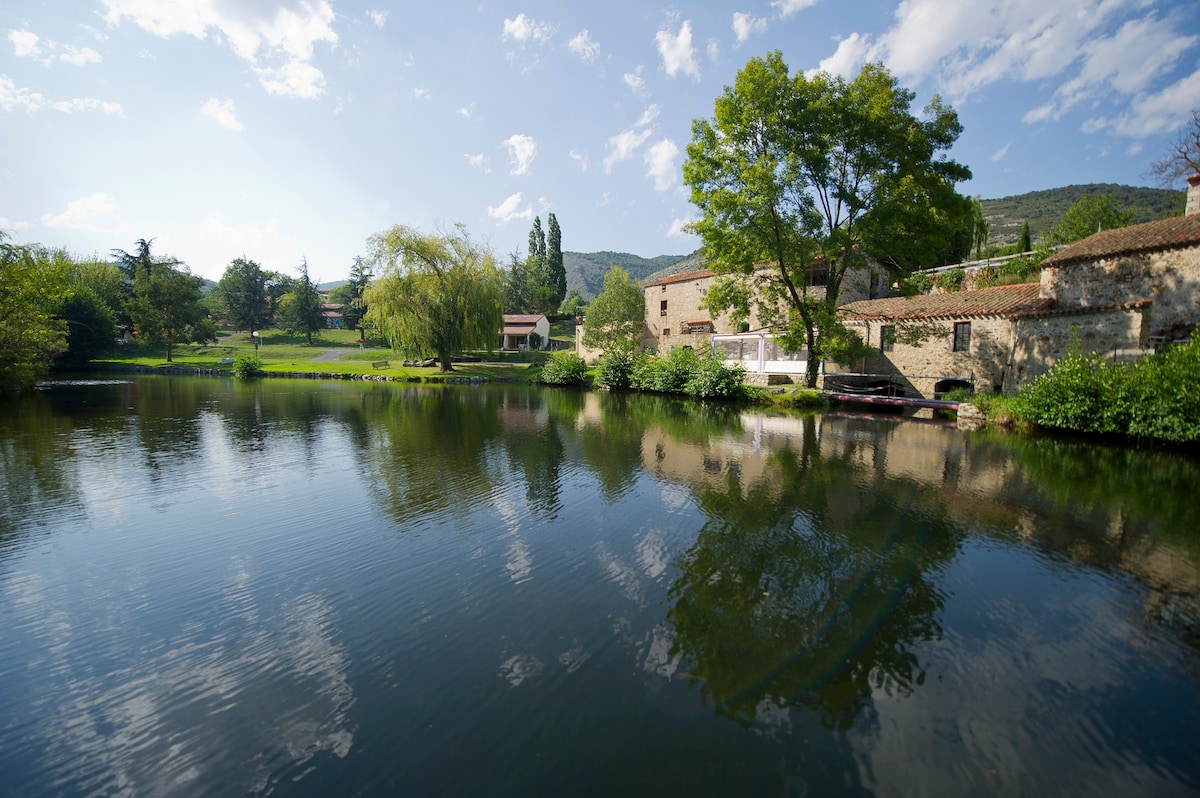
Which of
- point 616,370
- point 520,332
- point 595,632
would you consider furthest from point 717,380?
point 520,332

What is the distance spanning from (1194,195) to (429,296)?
40762mm

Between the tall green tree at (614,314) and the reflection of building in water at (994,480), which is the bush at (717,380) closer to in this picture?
the reflection of building in water at (994,480)

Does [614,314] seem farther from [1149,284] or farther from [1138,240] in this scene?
[1149,284]

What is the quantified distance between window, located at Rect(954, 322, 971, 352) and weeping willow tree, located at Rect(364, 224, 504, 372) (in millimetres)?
30360

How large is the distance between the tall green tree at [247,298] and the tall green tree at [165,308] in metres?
12.1

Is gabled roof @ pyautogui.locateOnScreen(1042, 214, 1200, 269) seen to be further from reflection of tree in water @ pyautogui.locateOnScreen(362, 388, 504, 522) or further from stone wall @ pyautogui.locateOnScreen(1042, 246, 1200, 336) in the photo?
reflection of tree in water @ pyautogui.locateOnScreen(362, 388, 504, 522)

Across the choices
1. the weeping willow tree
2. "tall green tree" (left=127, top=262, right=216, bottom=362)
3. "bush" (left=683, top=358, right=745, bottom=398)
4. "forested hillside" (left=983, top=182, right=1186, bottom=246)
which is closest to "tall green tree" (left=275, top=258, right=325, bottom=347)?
"tall green tree" (left=127, top=262, right=216, bottom=362)

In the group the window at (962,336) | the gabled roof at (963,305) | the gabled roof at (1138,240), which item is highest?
the gabled roof at (1138,240)

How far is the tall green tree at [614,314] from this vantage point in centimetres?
4600

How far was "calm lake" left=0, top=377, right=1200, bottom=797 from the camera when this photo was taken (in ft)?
12.6

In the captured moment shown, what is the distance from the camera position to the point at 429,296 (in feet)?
131

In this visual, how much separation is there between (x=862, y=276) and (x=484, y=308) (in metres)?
27.9

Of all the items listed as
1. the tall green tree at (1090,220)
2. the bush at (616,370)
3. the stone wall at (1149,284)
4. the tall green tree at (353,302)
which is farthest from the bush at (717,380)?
the tall green tree at (353,302)

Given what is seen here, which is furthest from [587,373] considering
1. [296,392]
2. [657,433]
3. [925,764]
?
[925,764]
